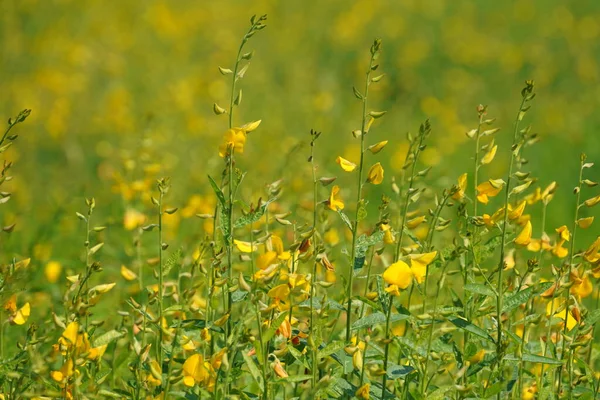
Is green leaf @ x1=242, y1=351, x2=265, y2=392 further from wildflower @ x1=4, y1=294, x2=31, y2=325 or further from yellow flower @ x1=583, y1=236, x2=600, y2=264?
yellow flower @ x1=583, y1=236, x2=600, y2=264

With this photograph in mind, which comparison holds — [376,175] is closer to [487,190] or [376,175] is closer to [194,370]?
[487,190]

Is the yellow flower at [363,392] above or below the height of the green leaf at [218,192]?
below

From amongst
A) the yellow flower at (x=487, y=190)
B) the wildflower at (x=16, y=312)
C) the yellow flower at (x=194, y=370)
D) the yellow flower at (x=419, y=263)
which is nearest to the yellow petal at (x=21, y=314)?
the wildflower at (x=16, y=312)

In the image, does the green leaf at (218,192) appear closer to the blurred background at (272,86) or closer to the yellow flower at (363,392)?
the yellow flower at (363,392)

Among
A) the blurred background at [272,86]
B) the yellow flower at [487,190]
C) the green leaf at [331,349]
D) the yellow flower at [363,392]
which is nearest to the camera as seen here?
the yellow flower at [363,392]

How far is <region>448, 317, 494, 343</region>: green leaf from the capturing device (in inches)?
64.7

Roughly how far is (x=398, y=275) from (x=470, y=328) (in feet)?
0.66

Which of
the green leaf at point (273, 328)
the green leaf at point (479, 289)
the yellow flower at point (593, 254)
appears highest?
the yellow flower at point (593, 254)

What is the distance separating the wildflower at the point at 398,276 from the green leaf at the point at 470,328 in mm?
157

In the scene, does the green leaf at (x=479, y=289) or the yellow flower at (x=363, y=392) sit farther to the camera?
the green leaf at (x=479, y=289)

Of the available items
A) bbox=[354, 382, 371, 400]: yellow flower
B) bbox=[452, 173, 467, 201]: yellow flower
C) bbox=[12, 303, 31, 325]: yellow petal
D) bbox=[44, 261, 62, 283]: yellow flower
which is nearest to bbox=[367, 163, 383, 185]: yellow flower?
bbox=[452, 173, 467, 201]: yellow flower

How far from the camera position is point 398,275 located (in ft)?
5.11

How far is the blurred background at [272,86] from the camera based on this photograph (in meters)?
4.98

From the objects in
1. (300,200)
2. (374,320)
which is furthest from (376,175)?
(300,200)
